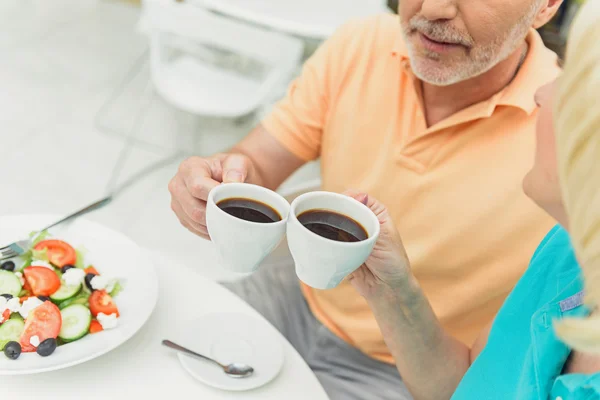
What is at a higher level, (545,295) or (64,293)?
(545,295)

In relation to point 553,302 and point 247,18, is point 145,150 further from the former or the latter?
point 553,302

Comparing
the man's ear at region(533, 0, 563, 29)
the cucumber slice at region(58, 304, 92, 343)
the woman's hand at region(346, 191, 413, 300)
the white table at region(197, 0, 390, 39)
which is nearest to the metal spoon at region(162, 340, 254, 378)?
the cucumber slice at region(58, 304, 92, 343)

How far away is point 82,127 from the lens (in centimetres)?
297

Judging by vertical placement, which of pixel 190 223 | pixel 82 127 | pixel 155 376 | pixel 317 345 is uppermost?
pixel 190 223

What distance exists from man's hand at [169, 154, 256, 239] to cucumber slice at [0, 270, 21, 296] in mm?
282

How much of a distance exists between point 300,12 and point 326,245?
2131 mm

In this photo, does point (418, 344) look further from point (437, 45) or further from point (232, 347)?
point (437, 45)

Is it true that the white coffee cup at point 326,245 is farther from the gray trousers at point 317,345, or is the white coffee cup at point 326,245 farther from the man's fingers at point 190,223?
the gray trousers at point 317,345

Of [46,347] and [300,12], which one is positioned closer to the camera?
[46,347]

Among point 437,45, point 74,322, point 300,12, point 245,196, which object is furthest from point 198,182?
point 300,12

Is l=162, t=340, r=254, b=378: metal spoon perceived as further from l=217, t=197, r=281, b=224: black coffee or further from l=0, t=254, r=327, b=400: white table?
l=217, t=197, r=281, b=224: black coffee

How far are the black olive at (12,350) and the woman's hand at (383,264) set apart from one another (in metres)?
0.52

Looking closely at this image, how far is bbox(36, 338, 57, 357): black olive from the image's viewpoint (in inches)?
35.3

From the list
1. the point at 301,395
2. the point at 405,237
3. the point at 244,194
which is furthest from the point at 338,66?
the point at 301,395
